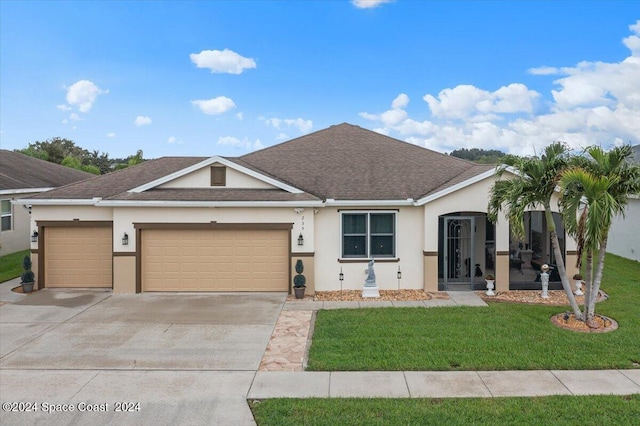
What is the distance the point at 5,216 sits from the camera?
19.3 meters

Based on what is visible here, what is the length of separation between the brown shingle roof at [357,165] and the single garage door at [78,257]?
241 inches

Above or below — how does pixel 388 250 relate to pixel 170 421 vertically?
above

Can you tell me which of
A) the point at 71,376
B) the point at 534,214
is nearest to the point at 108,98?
the point at 71,376

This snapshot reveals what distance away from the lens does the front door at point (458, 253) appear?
13711 millimetres

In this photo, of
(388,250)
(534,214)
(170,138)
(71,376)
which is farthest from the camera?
(170,138)

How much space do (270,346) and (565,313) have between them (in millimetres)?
7398

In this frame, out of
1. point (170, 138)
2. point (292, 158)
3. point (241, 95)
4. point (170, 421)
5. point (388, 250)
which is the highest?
point (241, 95)

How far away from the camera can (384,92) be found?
1032 inches

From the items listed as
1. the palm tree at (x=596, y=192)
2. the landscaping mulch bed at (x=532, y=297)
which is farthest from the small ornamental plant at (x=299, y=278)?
the palm tree at (x=596, y=192)

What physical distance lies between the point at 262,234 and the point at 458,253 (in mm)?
6601

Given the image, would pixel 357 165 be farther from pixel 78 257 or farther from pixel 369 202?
pixel 78 257

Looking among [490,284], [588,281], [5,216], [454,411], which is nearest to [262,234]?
[490,284]

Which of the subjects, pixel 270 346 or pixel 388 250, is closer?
pixel 270 346

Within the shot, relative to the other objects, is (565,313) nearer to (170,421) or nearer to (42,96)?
(170,421)
